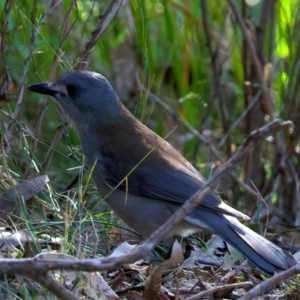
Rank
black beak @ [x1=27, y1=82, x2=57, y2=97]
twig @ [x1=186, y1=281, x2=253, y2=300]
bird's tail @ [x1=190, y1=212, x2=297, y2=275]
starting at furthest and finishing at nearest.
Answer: black beak @ [x1=27, y1=82, x2=57, y2=97] → bird's tail @ [x1=190, y1=212, x2=297, y2=275] → twig @ [x1=186, y1=281, x2=253, y2=300]

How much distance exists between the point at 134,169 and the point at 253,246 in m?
1.05

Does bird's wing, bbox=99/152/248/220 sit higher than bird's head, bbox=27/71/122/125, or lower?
lower

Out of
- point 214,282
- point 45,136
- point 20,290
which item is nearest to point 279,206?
point 45,136

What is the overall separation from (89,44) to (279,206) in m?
2.65

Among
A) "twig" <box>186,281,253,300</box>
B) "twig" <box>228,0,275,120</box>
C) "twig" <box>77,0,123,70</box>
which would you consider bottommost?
"twig" <box>186,281,253,300</box>

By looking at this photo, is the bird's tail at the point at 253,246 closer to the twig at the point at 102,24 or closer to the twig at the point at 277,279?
the twig at the point at 277,279

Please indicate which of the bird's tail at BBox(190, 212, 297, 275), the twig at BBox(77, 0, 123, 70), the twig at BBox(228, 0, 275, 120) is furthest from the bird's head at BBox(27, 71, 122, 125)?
the twig at BBox(228, 0, 275, 120)

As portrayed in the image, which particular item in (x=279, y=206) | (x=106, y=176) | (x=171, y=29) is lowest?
(x=279, y=206)

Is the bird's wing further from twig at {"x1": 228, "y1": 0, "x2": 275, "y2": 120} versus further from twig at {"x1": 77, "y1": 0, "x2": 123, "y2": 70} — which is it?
twig at {"x1": 228, "y1": 0, "x2": 275, "y2": 120}

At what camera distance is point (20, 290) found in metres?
3.54

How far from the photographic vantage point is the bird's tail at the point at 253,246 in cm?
447

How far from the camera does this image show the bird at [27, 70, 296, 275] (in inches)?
194

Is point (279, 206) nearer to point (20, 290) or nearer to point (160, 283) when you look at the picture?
point (160, 283)

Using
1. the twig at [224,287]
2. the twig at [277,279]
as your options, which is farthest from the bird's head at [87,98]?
the twig at [277,279]
